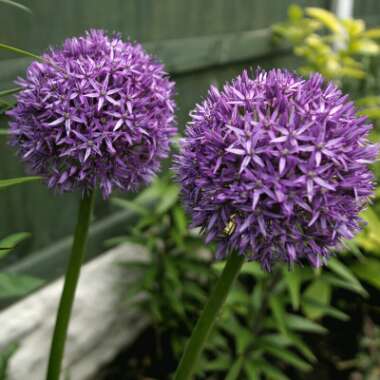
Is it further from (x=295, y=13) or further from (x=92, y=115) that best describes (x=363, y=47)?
(x=92, y=115)

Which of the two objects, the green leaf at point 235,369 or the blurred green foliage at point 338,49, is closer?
the green leaf at point 235,369

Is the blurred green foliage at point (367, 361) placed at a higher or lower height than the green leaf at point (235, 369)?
lower

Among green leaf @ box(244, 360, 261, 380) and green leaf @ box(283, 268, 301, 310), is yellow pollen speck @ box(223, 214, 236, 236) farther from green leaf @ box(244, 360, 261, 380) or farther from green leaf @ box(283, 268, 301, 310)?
green leaf @ box(244, 360, 261, 380)

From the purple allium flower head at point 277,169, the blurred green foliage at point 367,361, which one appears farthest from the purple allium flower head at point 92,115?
the blurred green foliage at point 367,361

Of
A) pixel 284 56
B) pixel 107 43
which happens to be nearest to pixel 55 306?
pixel 107 43

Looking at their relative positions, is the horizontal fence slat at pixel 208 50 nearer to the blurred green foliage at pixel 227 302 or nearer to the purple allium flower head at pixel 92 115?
the blurred green foliage at pixel 227 302

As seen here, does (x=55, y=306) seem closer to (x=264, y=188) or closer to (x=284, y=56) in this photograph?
(x=264, y=188)
